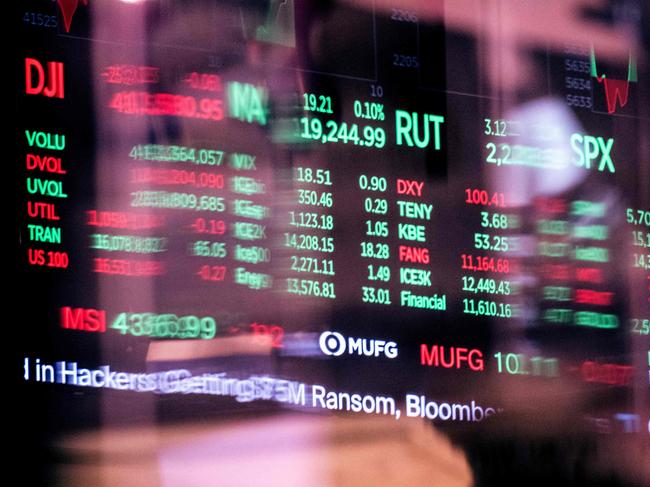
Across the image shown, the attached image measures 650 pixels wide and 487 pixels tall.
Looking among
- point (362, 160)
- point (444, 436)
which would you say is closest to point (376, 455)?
point (444, 436)

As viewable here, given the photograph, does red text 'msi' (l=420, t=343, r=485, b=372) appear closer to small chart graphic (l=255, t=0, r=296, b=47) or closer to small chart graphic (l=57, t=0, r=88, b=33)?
small chart graphic (l=255, t=0, r=296, b=47)

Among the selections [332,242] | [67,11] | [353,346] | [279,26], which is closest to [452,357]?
[353,346]

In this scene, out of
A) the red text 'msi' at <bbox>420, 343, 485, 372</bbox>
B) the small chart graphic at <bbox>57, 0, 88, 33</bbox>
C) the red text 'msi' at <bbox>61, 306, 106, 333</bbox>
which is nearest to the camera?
the red text 'msi' at <bbox>61, 306, 106, 333</bbox>

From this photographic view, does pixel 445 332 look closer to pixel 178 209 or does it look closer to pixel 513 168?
pixel 513 168

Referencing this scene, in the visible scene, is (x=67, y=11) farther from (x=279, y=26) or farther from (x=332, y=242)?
(x=332, y=242)

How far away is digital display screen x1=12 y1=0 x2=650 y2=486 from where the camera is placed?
3.17 m

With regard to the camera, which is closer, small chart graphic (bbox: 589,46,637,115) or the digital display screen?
the digital display screen

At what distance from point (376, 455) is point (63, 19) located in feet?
3.80

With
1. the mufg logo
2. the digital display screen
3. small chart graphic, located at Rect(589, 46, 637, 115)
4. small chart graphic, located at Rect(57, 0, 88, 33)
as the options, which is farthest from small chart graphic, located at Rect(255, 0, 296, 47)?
small chart graphic, located at Rect(589, 46, 637, 115)

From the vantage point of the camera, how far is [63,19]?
3221 millimetres

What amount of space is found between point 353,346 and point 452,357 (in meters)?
0.27

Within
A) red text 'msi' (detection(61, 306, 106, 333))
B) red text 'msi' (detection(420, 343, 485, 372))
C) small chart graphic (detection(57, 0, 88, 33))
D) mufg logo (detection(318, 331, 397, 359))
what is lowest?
red text 'msi' (detection(420, 343, 485, 372))

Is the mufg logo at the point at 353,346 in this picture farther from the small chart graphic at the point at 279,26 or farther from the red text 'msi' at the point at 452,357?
the small chart graphic at the point at 279,26

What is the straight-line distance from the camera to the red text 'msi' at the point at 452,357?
3576 millimetres
